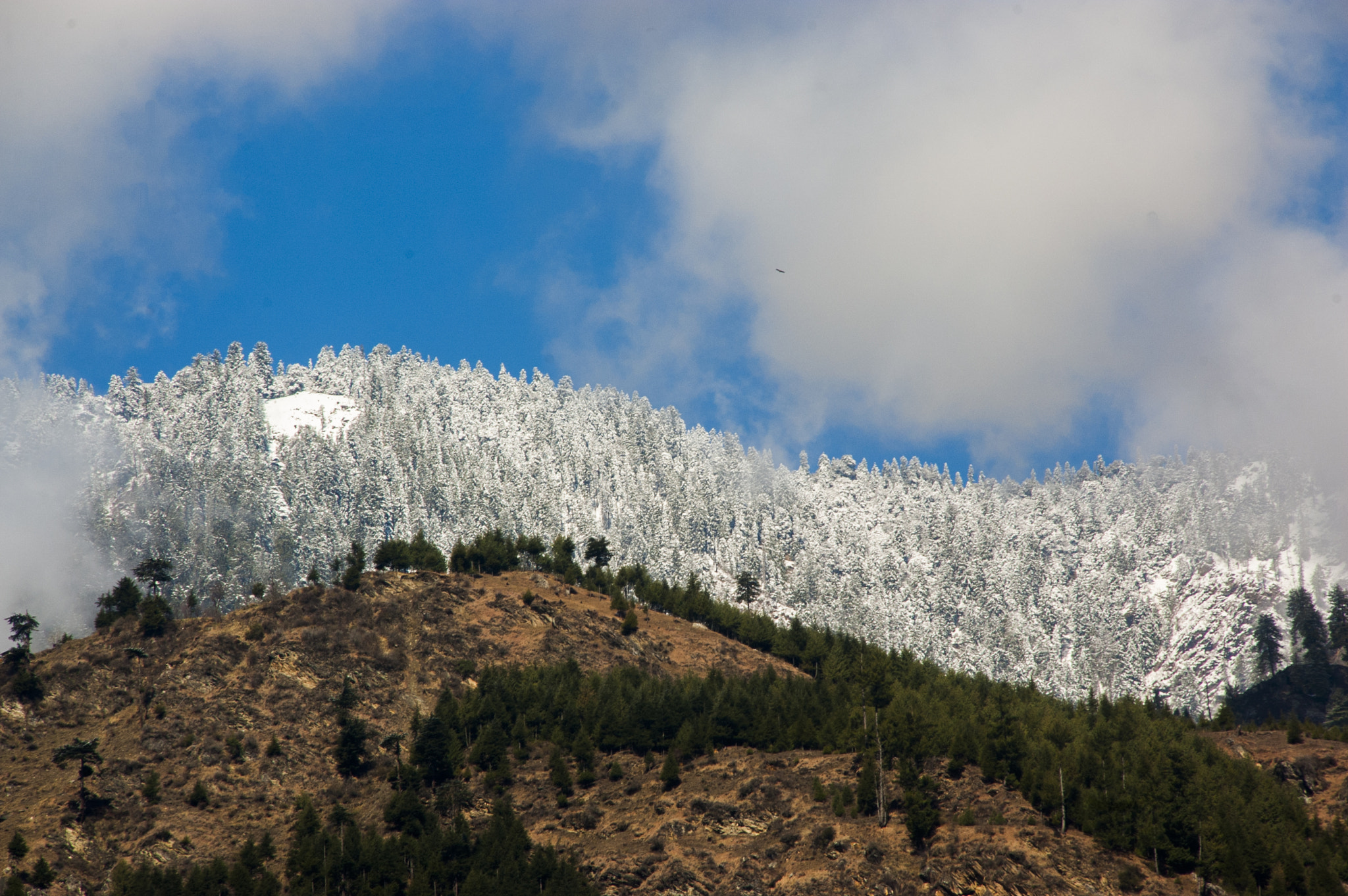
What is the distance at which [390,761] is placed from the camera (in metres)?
112

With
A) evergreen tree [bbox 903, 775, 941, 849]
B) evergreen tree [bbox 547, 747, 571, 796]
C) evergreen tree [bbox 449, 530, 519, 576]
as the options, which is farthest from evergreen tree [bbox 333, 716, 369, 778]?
evergreen tree [bbox 903, 775, 941, 849]

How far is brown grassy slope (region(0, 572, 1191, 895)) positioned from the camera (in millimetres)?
85750

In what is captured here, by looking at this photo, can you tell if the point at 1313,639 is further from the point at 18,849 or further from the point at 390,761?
the point at 18,849

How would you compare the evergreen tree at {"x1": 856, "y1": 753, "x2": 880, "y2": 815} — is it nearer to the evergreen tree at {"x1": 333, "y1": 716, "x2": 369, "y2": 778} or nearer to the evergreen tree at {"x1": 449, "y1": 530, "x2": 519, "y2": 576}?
the evergreen tree at {"x1": 333, "y1": 716, "x2": 369, "y2": 778}

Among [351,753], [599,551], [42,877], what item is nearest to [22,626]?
[351,753]

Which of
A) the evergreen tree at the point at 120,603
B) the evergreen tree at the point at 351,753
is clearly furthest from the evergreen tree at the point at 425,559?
the evergreen tree at the point at 351,753

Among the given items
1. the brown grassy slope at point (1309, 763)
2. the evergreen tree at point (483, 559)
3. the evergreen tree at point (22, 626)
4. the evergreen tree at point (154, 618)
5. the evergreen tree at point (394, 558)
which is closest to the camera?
the brown grassy slope at point (1309, 763)

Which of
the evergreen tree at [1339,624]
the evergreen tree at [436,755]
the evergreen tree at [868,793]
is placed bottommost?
the evergreen tree at [868,793]

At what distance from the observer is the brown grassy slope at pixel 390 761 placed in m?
85.8

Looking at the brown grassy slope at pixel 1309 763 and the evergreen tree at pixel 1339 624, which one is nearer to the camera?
the brown grassy slope at pixel 1309 763

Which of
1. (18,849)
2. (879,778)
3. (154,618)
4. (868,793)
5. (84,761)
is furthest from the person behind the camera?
(154,618)

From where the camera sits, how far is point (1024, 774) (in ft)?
303

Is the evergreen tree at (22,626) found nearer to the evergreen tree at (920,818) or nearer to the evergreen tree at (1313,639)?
the evergreen tree at (920,818)

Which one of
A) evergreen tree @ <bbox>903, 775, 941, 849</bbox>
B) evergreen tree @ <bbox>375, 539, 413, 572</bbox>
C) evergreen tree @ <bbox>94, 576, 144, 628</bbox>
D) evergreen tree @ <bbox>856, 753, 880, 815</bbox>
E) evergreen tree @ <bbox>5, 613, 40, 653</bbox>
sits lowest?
evergreen tree @ <bbox>903, 775, 941, 849</bbox>
